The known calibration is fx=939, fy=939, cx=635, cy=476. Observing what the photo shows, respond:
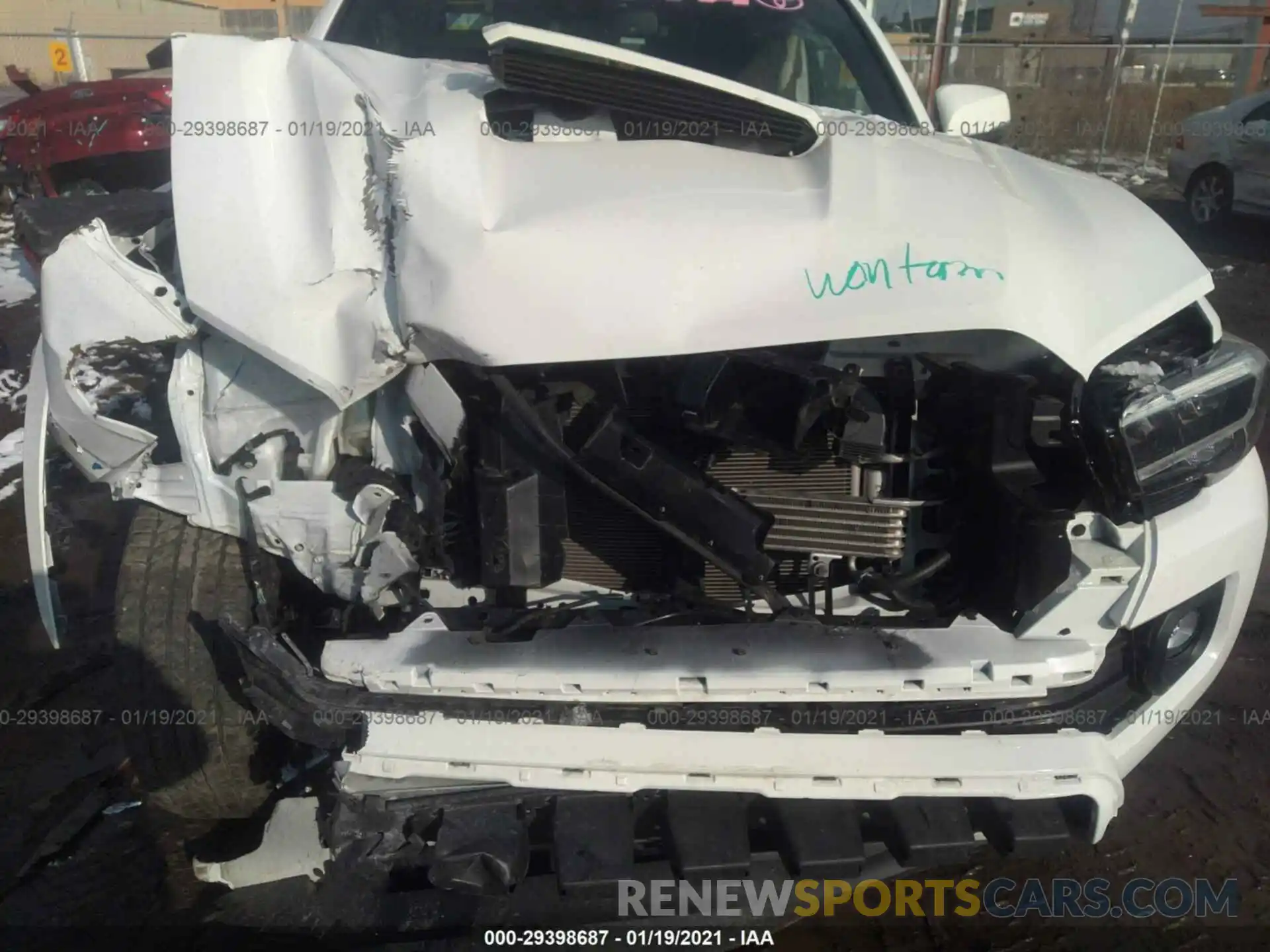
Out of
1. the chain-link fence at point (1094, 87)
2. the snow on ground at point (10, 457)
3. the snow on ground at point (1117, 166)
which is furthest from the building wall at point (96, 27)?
the snow on ground at point (1117, 166)

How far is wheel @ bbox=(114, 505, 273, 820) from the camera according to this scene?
2230mm

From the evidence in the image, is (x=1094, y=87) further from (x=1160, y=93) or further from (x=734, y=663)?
(x=734, y=663)

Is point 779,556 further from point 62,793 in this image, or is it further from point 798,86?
point 62,793

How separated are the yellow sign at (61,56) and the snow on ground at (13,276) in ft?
28.3

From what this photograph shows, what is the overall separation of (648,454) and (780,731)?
62 cm

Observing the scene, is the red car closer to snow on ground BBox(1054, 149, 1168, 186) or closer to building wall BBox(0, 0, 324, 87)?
building wall BBox(0, 0, 324, 87)

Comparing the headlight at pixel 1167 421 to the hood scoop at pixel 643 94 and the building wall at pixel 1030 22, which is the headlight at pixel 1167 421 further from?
the building wall at pixel 1030 22

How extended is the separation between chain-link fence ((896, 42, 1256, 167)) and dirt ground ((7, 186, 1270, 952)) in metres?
11.9

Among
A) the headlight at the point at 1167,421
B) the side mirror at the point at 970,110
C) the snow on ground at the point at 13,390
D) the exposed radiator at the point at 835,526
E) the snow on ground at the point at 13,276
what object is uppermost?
the side mirror at the point at 970,110

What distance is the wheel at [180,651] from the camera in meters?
2.23

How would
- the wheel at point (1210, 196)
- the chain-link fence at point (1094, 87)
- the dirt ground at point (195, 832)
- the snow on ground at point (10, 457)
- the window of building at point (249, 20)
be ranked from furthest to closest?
the window of building at point (249, 20) < the chain-link fence at point (1094, 87) < the wheel at point (1210, 196) < the snow on ground at point (10, 457) < the dirt ground at point (195, 832)

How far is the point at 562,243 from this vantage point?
69.6 inches
